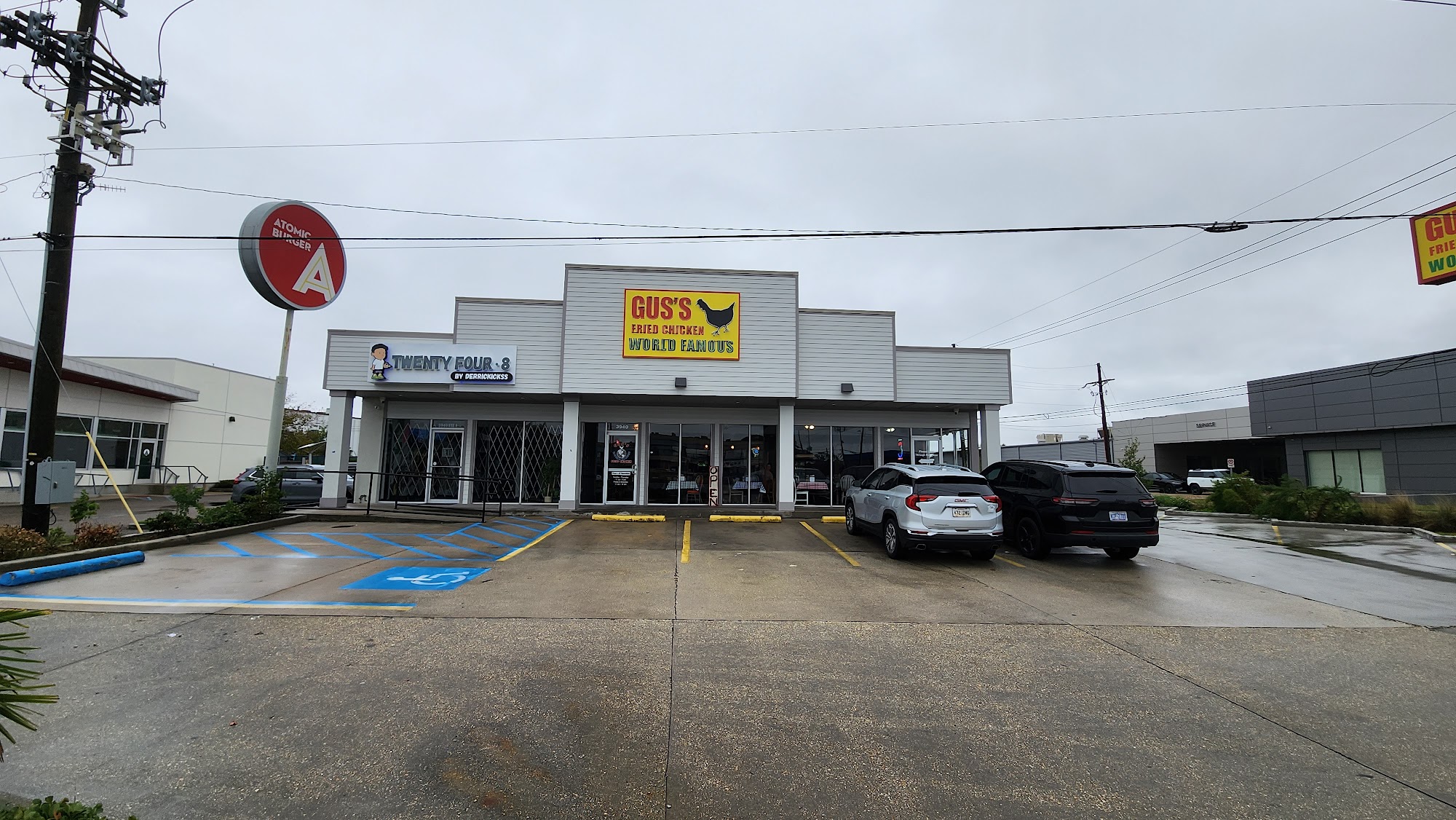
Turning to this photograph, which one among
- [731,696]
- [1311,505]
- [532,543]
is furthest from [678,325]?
[1311,505]

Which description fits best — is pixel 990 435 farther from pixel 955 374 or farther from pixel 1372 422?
pixel 1372 422

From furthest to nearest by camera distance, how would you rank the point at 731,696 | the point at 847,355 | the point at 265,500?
the point at 847,355 → the point at 265,500 → the point at 731,696

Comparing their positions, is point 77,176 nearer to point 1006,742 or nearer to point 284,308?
point 284,308

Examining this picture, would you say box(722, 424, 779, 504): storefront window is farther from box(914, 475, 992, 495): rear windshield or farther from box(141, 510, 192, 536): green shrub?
box(141, 510, 192, 536): green shrub

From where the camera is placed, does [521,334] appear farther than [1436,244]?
Yes

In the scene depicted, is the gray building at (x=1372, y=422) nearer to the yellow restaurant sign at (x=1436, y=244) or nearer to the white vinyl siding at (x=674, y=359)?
the yellow restaurant sign at (x=1436, y=244)

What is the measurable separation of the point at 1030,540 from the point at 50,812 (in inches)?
471

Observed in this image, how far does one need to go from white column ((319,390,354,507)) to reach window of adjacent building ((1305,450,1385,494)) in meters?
39.9

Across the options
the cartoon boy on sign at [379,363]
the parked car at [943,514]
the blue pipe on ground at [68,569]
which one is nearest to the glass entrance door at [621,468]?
the cartoon boy on sign at [379,363]

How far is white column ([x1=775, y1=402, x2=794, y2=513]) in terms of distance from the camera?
17.8 metres

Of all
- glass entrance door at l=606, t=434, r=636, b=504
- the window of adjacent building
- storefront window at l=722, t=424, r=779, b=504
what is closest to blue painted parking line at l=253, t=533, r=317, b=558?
glass entrance door at l=606, t=434, r=636, b=504

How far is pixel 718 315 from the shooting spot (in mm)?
17500

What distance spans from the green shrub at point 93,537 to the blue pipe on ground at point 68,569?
1.50ft

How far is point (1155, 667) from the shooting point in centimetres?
539
